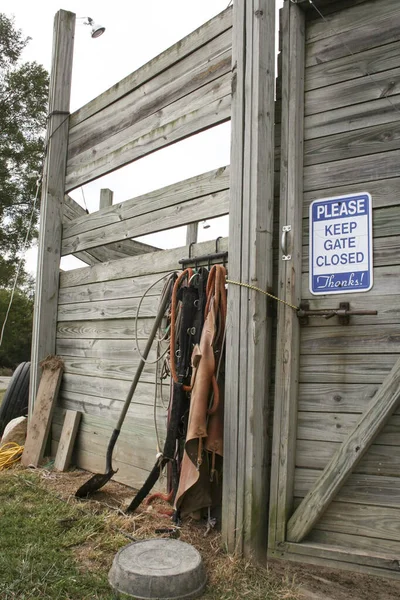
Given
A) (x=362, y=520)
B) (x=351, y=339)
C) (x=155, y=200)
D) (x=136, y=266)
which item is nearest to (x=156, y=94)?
(x=155, y=200)

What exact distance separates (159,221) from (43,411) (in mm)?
2387

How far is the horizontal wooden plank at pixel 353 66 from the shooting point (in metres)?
2.95

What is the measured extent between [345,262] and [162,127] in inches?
85.6

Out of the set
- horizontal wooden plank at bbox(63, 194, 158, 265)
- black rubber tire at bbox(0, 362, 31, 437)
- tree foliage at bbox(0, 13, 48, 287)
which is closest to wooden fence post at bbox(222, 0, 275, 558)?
horizontal wooden plank at bbox(63, 194, 158, 265)

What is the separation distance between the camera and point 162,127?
4434 millimetres

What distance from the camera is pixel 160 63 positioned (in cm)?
454

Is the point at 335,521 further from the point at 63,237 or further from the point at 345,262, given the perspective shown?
the point at 63,237

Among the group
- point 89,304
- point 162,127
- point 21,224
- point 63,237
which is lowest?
point 89,304

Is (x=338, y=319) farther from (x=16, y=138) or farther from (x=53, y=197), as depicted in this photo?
(x=16, y=138)

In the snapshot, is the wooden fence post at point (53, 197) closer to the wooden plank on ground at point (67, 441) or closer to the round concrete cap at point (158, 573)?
the wooden plank on ground at point (67, 441)

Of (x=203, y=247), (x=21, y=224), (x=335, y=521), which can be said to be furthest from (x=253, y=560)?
(x=21, y=224)

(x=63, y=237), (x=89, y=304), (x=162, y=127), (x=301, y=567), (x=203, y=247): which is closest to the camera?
(x=301, y=567)

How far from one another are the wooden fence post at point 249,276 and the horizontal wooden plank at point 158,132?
531 millimetres

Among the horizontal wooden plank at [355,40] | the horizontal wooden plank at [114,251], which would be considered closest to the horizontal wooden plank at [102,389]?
the horizontal wooden plank at [114,251]
